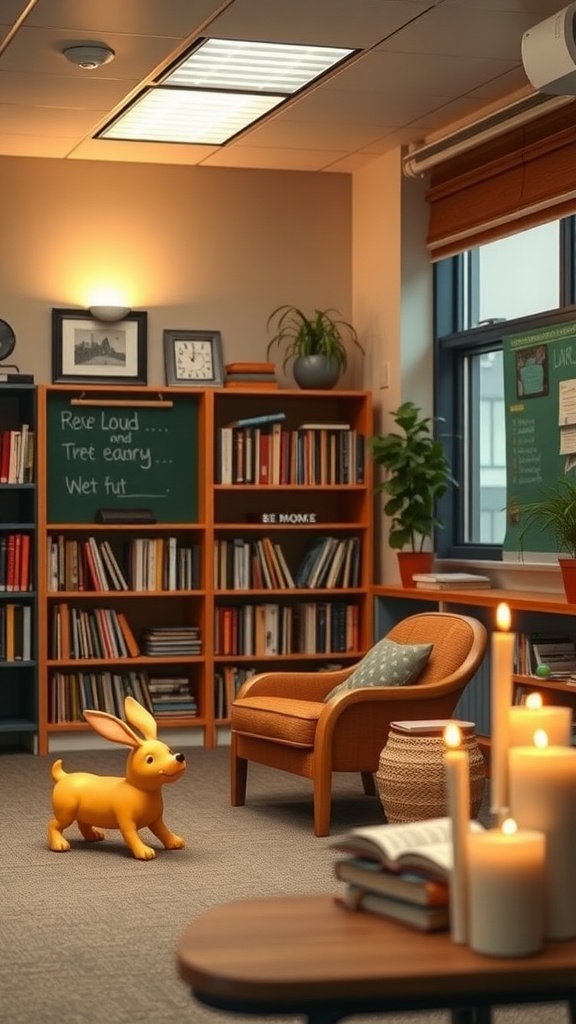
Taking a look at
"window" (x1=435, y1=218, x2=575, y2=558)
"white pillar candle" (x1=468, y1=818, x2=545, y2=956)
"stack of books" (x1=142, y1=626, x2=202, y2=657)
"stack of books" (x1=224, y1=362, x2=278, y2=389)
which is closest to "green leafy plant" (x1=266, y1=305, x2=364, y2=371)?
"stack of books" (x1=224, y1=362, x2=278, y2=389)

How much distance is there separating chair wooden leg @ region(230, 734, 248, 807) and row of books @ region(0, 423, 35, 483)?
6.68 ft

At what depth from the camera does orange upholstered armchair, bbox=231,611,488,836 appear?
5316 mm

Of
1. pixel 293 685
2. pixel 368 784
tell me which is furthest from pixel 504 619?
pixel 368 784

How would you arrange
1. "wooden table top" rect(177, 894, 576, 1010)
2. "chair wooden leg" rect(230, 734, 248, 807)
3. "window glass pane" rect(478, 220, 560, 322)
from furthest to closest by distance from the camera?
"window glass pane" rect(478, 220, 560, 322), "chair wooden leg" rect(230, 734, 248, 807), "wooden table top" rect(177, 894, 576, 1010)

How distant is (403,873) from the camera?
7.04 ft

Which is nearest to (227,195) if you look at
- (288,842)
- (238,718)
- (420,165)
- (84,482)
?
(420,165)

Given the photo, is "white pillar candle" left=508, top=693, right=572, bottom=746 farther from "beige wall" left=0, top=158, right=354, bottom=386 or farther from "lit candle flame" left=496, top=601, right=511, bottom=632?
"beige wall" left=0, top=158, right=354, bottom=386

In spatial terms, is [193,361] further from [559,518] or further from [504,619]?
[504,619]

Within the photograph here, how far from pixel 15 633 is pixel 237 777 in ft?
5.99

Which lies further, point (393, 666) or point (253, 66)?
point (253, 66)

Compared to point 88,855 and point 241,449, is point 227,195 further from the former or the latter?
point 88,855

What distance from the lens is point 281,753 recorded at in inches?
218

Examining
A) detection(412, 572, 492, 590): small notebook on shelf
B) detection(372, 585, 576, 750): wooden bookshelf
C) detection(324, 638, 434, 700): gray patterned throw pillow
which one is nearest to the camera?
detection(324, 638, 434, 700): gray patterned throw pillow

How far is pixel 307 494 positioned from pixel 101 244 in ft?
5.40
